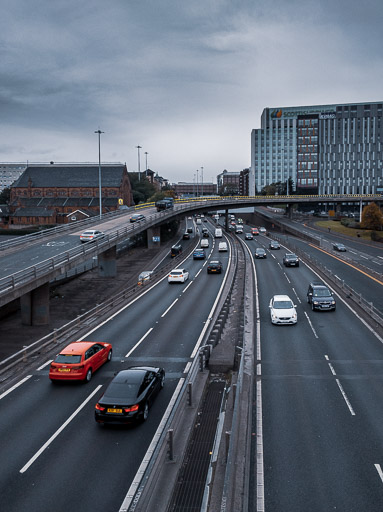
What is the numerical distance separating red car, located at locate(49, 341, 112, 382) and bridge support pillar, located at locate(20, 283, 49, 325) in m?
14.5

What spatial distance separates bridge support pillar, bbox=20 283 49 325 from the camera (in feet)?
112

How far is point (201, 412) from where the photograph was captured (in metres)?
16.1

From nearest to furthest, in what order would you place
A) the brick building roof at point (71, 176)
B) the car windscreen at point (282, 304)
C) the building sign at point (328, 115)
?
the car windscreen at point (282, 304), the brick building roof at point (71, 176), the building sign at point (328, 115)

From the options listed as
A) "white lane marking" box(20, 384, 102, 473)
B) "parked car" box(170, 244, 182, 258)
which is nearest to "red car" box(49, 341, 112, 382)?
"white lane marking" box(20, 384, 102, 473)

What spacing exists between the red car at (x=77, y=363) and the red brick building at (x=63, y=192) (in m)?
103

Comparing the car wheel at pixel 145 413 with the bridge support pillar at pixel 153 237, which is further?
the bridge support pillar at pixel 153 237

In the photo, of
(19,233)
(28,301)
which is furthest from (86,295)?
(19,233)

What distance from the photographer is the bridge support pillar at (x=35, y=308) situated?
34.1 meters

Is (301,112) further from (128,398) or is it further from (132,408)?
(132,408)

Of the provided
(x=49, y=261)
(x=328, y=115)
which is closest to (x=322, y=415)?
(x=49, y=261)

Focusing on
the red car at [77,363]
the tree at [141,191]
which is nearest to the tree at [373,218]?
the tree at [141,191]

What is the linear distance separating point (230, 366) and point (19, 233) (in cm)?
9800

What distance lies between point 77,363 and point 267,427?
853 centimetres

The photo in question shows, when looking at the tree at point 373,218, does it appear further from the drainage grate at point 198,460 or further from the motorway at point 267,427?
the drainage grate at point 198,460
